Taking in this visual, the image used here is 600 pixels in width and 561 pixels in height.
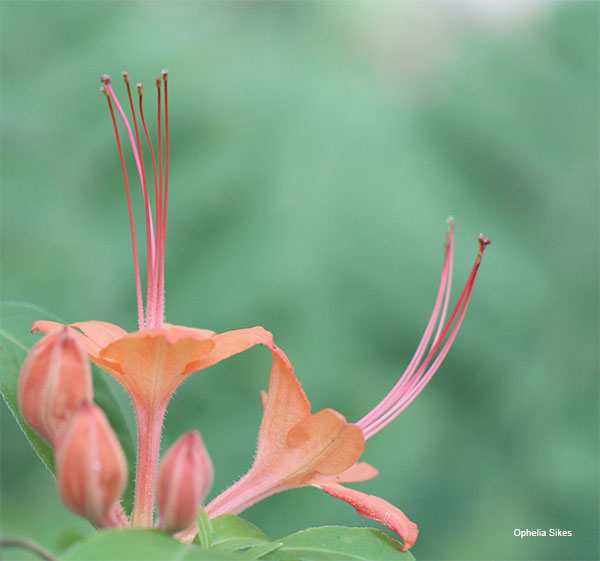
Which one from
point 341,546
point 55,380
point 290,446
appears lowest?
point 341,546

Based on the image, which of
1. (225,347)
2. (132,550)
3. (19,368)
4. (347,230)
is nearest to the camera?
(132,550)

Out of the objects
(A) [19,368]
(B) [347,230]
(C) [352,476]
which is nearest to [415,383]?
(C) [352,476]

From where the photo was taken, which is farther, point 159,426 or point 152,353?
point 159,426

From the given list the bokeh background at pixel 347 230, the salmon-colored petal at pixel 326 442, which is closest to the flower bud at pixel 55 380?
the salmon-colored petal at pixel 326 442

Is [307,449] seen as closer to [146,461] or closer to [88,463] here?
[146,461]

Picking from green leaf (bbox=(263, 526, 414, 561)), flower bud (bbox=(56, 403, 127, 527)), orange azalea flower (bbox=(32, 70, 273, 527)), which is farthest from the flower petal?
green leaf (bbox=(263, 526, 414, 561))

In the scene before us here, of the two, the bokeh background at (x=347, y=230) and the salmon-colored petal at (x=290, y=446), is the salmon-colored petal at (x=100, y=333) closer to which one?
the salmon-colored petal at (x=290, y=446)
